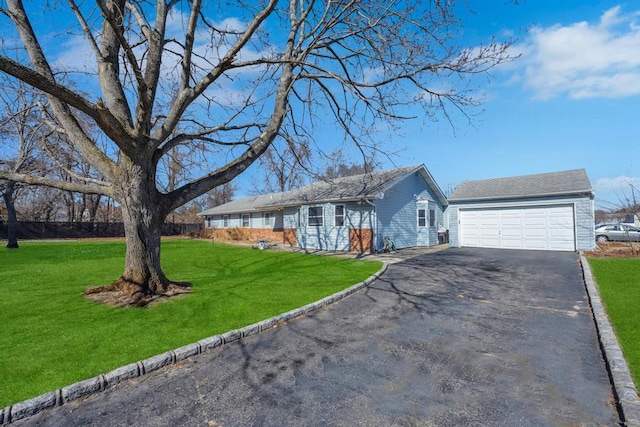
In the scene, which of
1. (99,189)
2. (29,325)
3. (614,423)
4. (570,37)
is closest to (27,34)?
(99,189)

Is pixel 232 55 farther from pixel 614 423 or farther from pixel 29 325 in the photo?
pixel 614 423

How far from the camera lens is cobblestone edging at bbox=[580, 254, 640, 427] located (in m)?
2.79

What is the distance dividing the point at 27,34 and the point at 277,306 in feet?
23.9

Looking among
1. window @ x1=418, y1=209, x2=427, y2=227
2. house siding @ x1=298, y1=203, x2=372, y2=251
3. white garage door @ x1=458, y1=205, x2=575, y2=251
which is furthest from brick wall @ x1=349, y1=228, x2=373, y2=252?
white garage door @ x1=458, y1=205, x2=575, y2=251

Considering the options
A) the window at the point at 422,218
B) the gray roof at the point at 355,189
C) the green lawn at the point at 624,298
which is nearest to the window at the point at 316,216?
the gray roof at the point at 355,189

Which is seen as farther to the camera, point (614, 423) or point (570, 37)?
point (570, 37)

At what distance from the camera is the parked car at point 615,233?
1930 centimetres

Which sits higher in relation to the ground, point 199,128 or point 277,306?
point 199,128

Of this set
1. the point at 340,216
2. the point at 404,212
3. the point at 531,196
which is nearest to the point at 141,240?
the point at 340,216

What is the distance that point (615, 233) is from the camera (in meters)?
20.1

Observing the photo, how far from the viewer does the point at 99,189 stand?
23.7ft

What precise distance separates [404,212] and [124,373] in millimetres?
16053

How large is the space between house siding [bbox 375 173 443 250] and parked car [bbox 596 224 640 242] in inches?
Result: 415

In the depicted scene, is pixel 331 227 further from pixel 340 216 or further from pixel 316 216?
pixel 316 216
